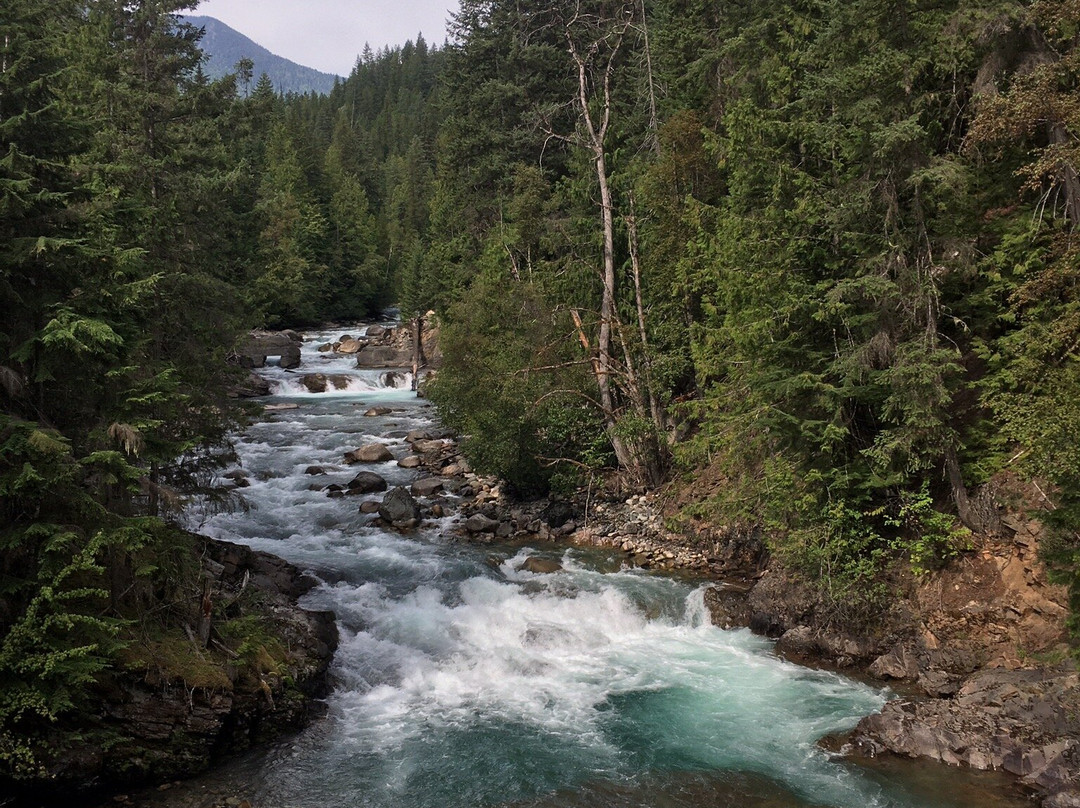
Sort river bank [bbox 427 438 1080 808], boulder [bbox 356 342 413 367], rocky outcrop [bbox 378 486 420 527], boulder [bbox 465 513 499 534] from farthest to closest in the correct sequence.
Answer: boulder [bbox 356 342 413 367] → rocky outcrop [bbox 378 486 420 527] → boulder [bbox 465 513 499 534] → river bank [bbox 427 438 1080 808]

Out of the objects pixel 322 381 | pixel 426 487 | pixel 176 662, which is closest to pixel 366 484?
pixel 426 487

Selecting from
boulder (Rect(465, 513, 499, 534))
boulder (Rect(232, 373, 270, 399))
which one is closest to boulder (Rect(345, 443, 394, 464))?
boulder (Rect(465, 513, 499, 534))

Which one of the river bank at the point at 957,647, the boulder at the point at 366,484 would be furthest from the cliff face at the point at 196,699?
the boulder at the point at 366,484

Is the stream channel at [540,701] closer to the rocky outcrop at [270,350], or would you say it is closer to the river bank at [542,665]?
the river bank at [542,665]

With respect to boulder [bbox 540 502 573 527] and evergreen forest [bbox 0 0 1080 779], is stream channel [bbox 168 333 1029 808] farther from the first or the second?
evergreen forest [bbox 0 0 1080 779]

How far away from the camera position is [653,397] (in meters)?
20.9

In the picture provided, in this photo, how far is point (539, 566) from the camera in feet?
57.6

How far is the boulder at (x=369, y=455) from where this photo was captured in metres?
26.5

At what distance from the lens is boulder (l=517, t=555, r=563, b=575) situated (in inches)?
687

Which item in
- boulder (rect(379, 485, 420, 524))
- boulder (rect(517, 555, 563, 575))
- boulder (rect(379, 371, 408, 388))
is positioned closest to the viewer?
boulder (rect(517, 555, 563, 575))

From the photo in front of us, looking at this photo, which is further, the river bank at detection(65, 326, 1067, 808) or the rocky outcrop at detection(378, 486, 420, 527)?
the rocky outcrop at detection(378, 486, 420, 527)

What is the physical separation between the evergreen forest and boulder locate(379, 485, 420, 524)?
2381 millimetres

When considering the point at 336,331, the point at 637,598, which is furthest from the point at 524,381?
the point at 336,331

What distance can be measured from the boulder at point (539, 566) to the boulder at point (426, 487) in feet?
20.1
